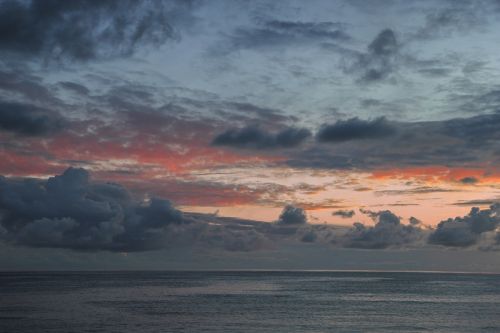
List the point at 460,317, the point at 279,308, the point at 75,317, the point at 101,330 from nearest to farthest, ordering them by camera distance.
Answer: the point at 101,330 < the point at 75,317 < the point at 460,317 < the point at 279,308

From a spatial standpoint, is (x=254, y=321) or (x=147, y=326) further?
(x=254, y=321)

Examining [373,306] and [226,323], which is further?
[373,306]

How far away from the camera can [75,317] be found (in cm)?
11125

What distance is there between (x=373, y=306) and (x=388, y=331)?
52083 millimetres

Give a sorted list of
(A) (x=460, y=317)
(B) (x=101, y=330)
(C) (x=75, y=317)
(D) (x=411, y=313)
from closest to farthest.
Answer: (B) (x=101, y=330)
(C) (x=75, y=317)
(A) (x=460, y=317)
(D) (x=411, y=313)

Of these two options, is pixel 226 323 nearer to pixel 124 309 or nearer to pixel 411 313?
pixel 124 309

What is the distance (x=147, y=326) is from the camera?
322 ft

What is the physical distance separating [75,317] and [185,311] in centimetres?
2560

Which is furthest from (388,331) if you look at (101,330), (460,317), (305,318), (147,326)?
(101,330)

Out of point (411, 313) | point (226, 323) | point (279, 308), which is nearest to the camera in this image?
point (226, 323)

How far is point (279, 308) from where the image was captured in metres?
137

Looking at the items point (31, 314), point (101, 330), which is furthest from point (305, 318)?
point (31, 314)

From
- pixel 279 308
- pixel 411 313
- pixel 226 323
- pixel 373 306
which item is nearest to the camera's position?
pixel 226 323

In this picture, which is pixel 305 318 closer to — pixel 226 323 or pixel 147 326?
pixel 226 323
